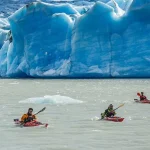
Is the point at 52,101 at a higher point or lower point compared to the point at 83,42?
lower

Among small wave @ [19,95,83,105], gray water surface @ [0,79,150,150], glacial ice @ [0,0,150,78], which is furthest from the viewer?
glacial ice @ [0,0,150,78]

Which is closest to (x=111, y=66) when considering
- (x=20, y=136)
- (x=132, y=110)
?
(x=132, y=110)

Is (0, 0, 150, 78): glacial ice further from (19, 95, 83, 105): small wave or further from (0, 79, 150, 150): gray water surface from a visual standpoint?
(0, 79, 150, 150): gray water surface

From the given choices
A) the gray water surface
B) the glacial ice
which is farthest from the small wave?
the glacial ice

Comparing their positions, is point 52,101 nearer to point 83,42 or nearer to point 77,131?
point 77,131

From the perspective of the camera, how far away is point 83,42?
5275cm

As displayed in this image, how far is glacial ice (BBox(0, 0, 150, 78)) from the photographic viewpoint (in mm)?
50844

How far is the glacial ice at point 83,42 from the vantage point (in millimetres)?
50844

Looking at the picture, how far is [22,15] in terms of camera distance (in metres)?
57.4

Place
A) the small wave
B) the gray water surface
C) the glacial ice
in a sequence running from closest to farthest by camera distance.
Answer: the gray water surface → the small wave → the glacial ice

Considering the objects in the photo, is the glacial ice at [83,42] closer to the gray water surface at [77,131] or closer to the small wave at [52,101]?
the small wave at [52,101]

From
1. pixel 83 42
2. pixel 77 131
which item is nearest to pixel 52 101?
pixel 77 131

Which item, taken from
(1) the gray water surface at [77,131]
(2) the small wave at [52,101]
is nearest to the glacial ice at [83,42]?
(2) the small wave at [52,101]

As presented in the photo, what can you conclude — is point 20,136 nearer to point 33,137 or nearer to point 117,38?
point 33,137
